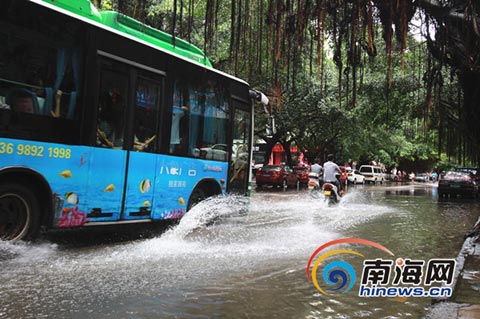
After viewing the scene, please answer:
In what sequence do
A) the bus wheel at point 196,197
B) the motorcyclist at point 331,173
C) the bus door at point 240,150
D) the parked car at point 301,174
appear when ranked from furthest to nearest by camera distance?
the parked car at point 301,174, the motorcyclist at point 331,173, the bus door at point 240,150, the bus wheel at point 196,197

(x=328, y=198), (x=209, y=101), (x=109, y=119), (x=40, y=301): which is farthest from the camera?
(x=328, y=198)

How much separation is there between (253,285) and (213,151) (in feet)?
14.4

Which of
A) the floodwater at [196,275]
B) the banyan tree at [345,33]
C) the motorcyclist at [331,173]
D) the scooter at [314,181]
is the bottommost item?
the floodwater at [196,275]

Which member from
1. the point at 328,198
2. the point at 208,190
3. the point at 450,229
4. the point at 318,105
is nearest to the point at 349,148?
→ the point at 318,105

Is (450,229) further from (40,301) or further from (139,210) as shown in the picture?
(40,301)

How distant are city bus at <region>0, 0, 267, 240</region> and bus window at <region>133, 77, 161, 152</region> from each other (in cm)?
2

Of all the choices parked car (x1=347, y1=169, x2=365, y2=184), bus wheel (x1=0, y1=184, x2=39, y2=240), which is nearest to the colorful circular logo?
bus wheel (x1=0, y1=184, x2=39, y2=240)

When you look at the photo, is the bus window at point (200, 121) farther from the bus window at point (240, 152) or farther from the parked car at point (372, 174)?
the parked car at point (372, 174)

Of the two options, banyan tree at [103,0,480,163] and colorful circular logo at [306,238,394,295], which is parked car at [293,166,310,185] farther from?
banyan tree at [103,0,480,163]

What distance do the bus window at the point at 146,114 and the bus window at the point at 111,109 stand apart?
29cm

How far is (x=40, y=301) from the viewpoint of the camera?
405cm

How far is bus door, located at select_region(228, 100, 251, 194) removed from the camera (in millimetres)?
9539

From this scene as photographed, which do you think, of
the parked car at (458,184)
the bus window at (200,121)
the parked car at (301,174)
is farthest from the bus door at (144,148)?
the parked car at (301,174)

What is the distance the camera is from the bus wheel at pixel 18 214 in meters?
5.48
